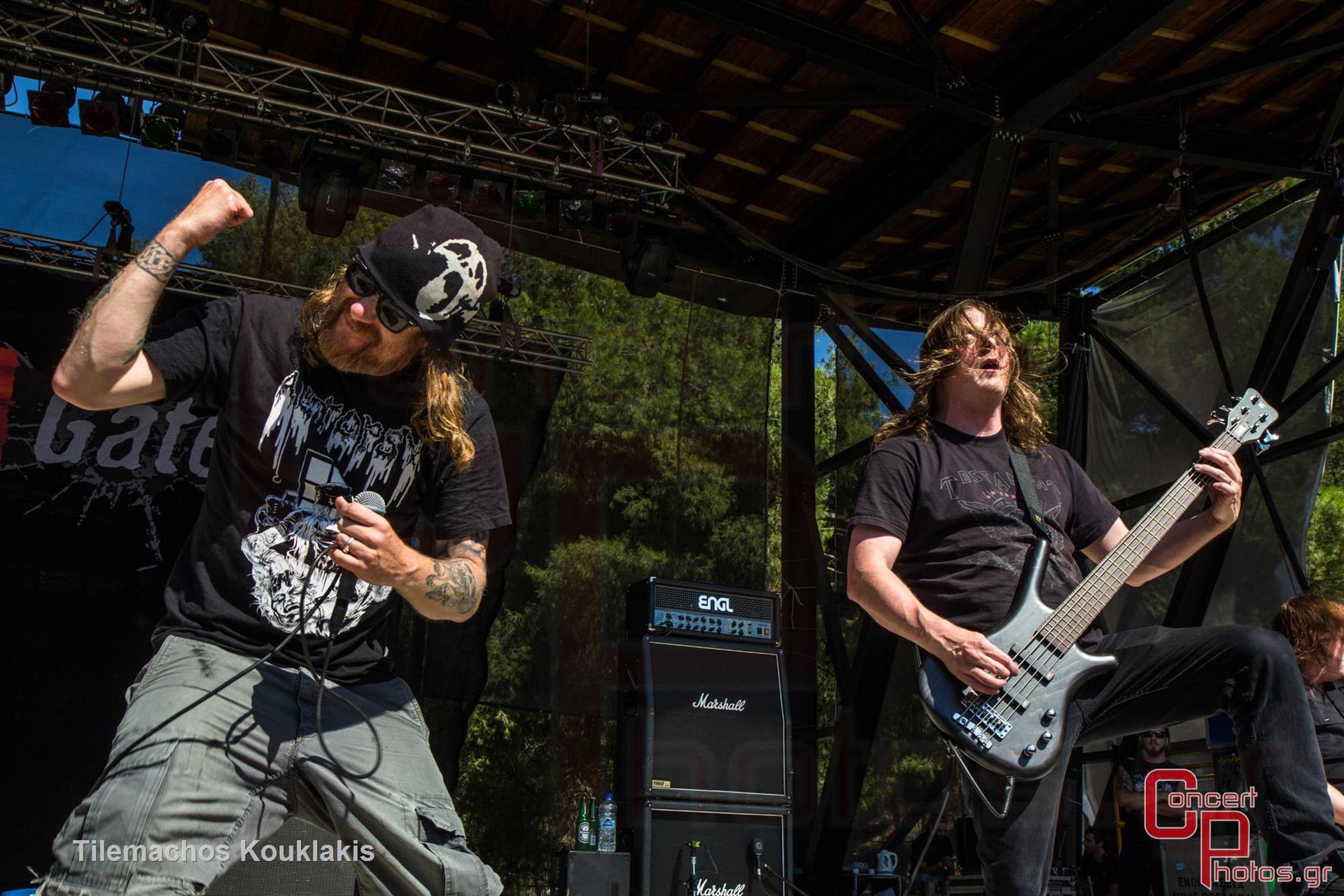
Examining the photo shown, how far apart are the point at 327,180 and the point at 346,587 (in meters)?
4.93

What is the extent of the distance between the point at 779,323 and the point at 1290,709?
19.9 ft

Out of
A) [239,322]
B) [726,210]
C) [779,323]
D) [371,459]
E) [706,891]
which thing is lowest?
[706,891]

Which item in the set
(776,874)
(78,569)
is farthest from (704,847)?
(78,569)

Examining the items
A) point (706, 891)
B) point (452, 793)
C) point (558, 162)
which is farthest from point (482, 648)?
point (558, 162)

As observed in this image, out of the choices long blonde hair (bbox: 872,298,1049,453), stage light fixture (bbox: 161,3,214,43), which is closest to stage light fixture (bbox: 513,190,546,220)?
stage light fixture (bbox: 161,3,214,43)

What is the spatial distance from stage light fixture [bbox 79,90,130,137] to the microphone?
4992 millimetres

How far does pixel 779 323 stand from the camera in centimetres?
838

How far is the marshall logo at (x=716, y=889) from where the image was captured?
5.10m

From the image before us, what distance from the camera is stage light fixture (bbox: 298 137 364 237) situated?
6.43 m

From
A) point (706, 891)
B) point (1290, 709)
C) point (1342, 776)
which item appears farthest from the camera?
point (706, 891)

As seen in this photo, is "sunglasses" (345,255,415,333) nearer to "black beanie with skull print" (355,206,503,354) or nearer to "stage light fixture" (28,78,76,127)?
"black beanie with skull print" (355,206,503,354)

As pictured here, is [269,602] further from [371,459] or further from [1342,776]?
[1342,776]

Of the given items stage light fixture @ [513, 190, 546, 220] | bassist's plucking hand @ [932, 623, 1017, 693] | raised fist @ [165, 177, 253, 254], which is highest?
stage light fixture @ [513, 190, 546, 220]

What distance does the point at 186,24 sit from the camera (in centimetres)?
582
